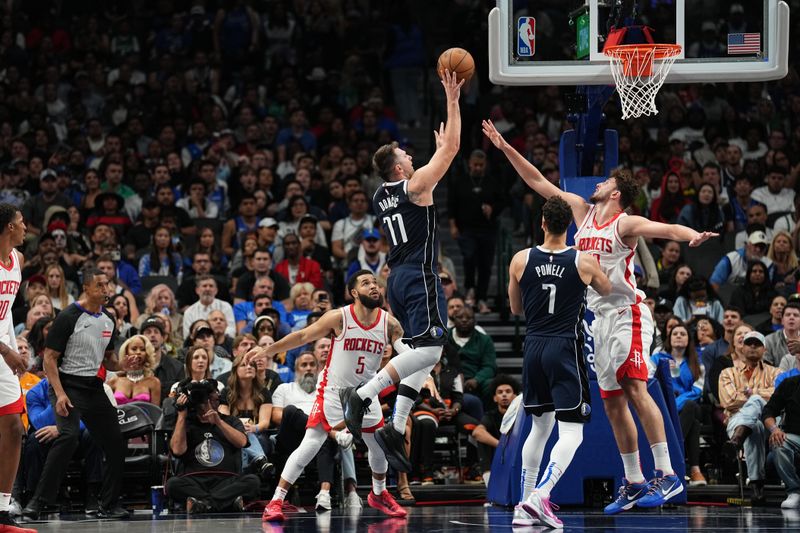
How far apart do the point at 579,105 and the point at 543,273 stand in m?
2.56

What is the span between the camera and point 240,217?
17344 millimetres

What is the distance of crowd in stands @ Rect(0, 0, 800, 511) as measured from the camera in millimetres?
A: 13180

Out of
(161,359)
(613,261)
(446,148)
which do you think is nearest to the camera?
(446,148)

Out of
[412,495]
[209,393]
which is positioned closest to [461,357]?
[412,495]

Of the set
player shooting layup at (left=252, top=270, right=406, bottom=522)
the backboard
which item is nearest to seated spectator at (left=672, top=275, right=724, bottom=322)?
the backboard

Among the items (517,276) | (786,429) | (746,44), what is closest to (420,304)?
(517,276)

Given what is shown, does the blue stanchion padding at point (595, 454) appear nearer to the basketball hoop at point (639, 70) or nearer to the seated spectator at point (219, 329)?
the basketball hoop at point (639, 70)

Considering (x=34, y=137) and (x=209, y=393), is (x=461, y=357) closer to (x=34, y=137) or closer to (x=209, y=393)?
(x=209, y=393)

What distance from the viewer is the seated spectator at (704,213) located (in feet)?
56.1

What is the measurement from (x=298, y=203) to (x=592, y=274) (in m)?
8.07

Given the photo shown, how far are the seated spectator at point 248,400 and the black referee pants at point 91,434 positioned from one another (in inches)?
44.9

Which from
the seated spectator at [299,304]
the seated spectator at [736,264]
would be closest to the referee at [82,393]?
the seated spectator at [299,304]

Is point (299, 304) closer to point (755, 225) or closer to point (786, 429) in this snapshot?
point (786, 429)

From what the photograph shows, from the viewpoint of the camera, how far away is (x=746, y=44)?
35.7ft
